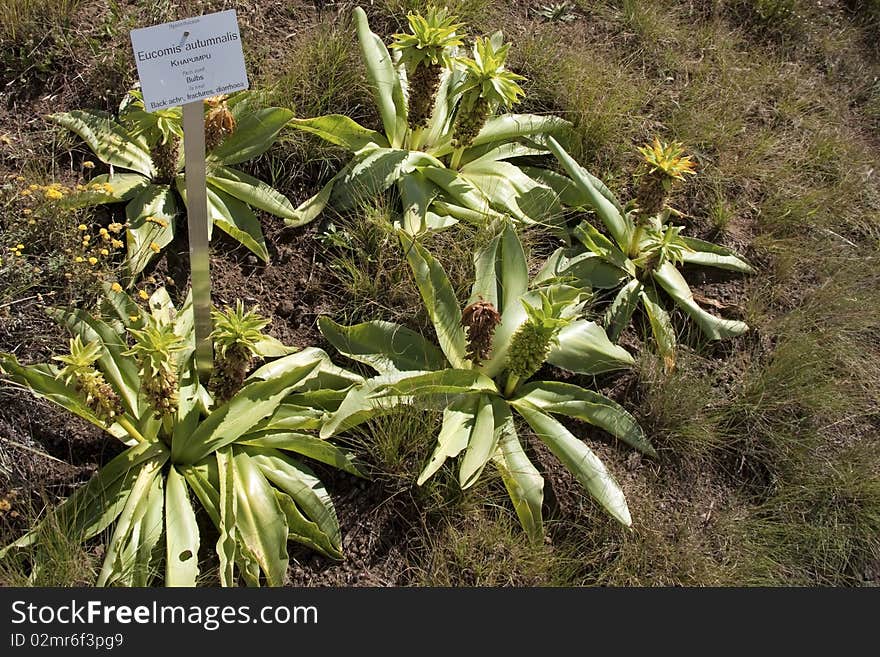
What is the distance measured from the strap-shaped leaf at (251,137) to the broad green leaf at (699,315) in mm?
1698

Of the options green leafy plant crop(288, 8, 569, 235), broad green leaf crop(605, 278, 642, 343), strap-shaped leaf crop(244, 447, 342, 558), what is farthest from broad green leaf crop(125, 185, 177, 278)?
broad green leaf crop(605, 278, 642, 343)

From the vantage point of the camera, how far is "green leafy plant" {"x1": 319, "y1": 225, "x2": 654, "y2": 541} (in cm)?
271

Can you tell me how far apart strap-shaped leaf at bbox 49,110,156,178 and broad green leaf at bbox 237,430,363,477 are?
1.26 m

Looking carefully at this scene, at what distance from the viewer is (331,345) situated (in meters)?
3.12

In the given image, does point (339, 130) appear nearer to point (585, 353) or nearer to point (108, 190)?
point (108, 190)

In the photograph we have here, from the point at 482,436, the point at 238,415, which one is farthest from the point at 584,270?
the point at 238,415

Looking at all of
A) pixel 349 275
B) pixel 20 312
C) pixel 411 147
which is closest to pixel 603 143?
pixel 411 147

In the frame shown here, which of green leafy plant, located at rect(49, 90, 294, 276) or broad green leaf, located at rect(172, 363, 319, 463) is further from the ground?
green leafy plant, located at rect(49, 90, 294, 276)

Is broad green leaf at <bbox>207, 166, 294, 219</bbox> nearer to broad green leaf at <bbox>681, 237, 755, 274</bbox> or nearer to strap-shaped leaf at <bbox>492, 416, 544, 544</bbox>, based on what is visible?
strap-shaped leaf at <bbox>492, 416, 544, 544</bbox>

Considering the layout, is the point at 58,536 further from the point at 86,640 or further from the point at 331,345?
the point at 331,345

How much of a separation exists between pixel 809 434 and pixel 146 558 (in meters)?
2.51

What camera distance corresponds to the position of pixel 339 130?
3.38 metres

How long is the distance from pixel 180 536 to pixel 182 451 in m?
0.29

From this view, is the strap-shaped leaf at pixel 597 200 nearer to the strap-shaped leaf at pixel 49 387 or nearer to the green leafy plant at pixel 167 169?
the green leafy plant at pixel 167 169
